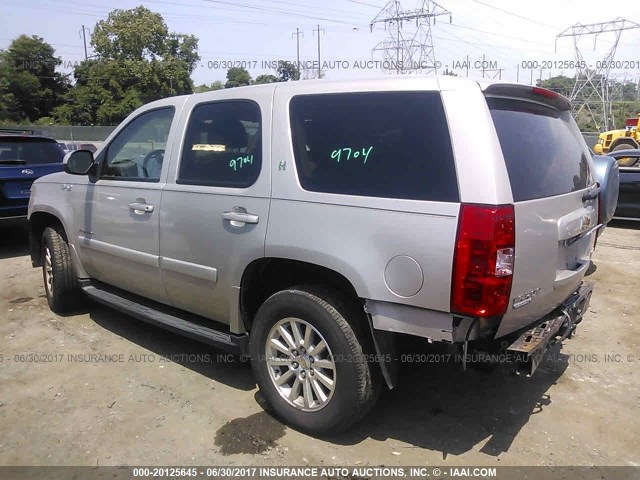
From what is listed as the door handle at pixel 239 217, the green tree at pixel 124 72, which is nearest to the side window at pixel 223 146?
the door handle at pixel 239 217

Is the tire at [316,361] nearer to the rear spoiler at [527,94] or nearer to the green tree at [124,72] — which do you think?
the rear spoiler at [527,94]

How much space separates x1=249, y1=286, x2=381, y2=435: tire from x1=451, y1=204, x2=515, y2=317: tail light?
0.66 m

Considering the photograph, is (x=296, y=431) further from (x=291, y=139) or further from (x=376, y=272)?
(x=291, y=139)

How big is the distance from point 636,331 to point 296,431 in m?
3.41

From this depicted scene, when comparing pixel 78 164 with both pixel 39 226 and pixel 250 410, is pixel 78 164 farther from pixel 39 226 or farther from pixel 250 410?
pixel 250 410

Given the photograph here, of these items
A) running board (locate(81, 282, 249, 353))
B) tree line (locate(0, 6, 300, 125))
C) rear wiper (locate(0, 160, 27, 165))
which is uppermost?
tree line (locate(0, 6, 300, 125))

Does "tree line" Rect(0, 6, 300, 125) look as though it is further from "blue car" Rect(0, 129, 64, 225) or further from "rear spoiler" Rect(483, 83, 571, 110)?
"rear spoiler" Rect(483, 83, 571, 110)

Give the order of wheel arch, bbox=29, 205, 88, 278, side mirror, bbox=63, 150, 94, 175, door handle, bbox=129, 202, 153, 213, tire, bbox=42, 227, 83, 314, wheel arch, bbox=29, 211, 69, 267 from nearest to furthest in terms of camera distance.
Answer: door handle, bbox=129, 202, 153, 213, side mirror, bbox=63, 150, 94, 175, wheel arch, bbox=29, 205, 88, 278, tire, bbox=42, 227, 83, 314, wheel arch, bbox=29, 211, 69, 267

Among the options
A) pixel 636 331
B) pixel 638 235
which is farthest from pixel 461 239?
pixel 638 235

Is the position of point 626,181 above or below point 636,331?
above

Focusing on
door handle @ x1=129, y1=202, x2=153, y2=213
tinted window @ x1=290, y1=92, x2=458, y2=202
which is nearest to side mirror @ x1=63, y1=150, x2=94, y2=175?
door handle @ x1=129, y1=202, x2=153, y2=213

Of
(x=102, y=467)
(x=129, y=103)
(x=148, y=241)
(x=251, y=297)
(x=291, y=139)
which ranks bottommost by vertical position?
(x=102, y=467)

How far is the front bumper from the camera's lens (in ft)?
9.16

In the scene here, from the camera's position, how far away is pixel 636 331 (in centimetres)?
489
